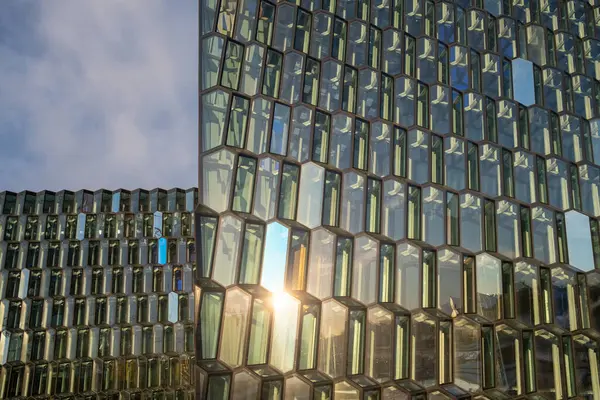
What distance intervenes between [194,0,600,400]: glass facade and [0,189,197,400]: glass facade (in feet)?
52.4

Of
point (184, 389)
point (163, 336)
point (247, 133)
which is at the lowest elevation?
point (184, 389)

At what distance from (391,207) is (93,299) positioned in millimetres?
17666

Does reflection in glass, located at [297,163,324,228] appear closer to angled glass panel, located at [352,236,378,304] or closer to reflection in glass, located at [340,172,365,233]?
reflection in glass, located at [340,172,365,233]

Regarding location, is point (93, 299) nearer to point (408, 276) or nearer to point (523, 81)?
point (408, 276)

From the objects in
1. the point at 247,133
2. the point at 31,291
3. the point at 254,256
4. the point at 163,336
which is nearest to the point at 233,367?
the point at 254,256

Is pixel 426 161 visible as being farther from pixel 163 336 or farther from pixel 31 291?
pixel 31 291

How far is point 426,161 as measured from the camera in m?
9.35

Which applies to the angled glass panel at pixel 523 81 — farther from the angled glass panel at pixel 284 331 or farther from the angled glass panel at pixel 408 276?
the angled glass panel at pixel 284 331

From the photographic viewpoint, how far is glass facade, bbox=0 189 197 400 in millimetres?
22062

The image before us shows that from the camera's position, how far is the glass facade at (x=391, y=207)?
7.45 m

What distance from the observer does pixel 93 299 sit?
22625mm

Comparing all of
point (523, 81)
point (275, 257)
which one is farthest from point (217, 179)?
point (523, 81)

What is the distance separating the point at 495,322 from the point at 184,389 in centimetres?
1706

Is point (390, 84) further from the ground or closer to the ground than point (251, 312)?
further from the ground
